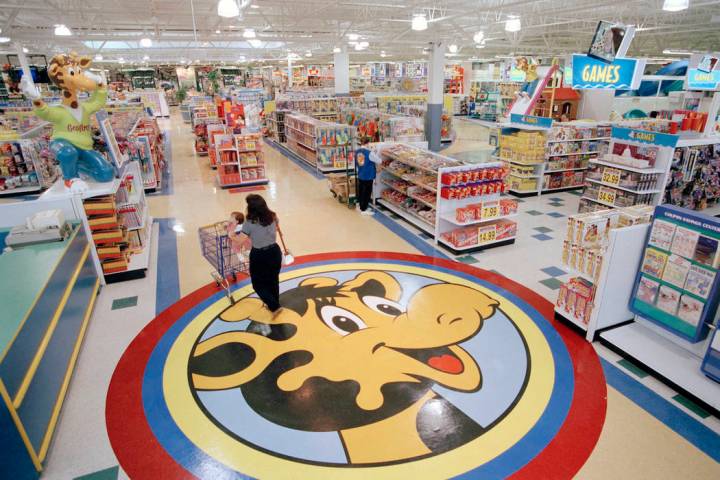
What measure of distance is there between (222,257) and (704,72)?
1033cm

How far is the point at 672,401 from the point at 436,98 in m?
13.5

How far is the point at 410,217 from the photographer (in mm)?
8078

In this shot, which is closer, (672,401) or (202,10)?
(672,401)

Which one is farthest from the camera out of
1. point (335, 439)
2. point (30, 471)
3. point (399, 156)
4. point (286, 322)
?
point (399, 156)

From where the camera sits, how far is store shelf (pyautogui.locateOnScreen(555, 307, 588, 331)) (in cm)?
455

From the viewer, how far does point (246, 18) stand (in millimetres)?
18234

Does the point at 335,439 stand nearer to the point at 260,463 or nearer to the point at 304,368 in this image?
the point at 260,463

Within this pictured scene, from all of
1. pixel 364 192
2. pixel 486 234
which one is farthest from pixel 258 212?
pixel 364 192

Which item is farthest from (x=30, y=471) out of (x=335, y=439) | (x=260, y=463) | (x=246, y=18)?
(x=246, y=18)

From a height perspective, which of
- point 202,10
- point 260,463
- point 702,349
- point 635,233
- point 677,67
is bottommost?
point 260,463

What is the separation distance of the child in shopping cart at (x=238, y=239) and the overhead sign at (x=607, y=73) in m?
6.75

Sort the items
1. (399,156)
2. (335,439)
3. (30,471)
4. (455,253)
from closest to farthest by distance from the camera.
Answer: (30,471) → (335,439) → (455,253) → (399,156)

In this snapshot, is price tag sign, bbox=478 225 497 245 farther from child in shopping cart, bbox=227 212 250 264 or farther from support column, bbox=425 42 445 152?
support column, bbox=425 42 445 152

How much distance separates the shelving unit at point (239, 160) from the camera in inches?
436
